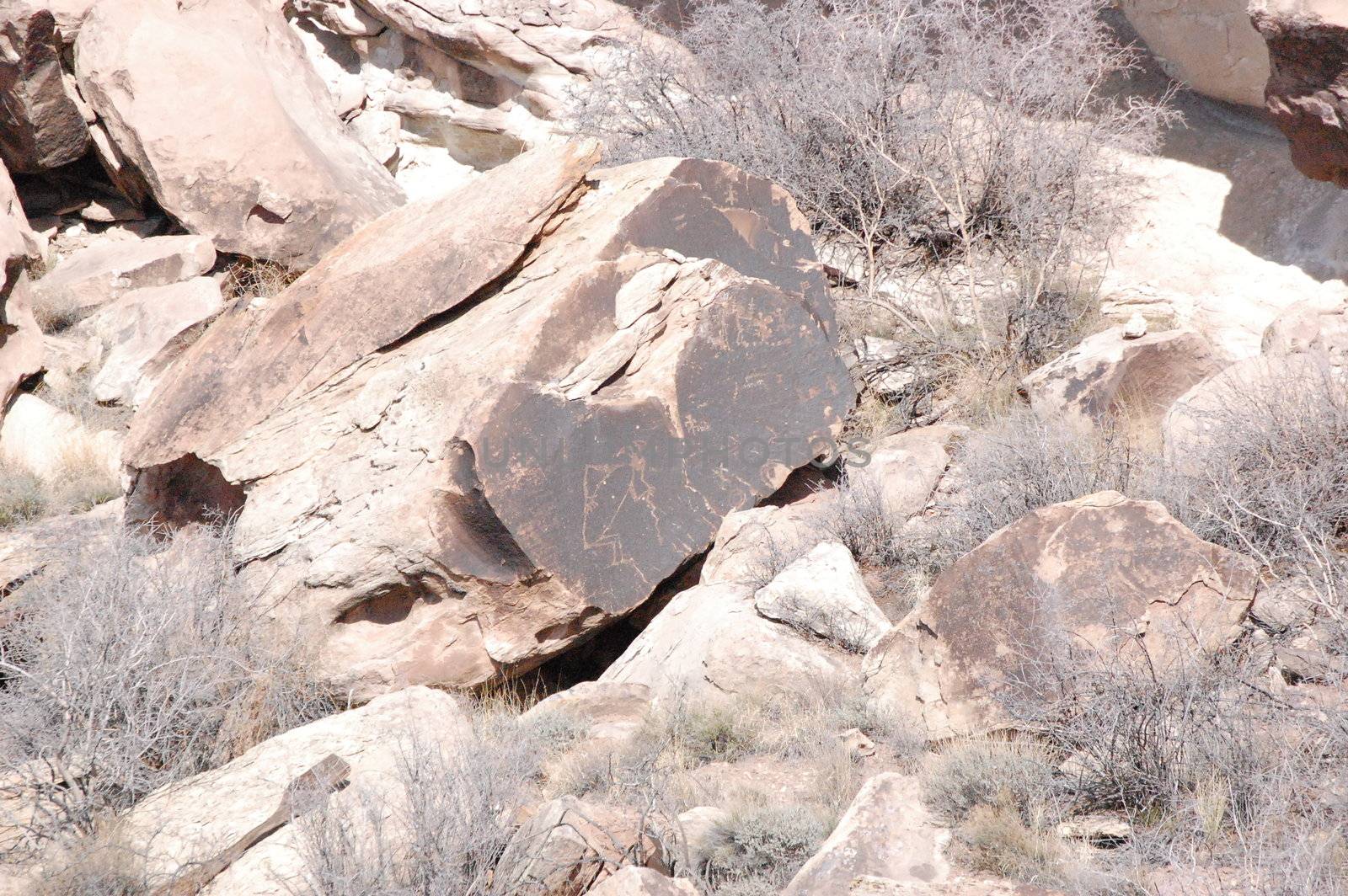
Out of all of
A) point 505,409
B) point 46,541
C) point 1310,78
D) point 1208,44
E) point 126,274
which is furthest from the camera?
point 126,274

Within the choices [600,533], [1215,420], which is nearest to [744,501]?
[600,533]

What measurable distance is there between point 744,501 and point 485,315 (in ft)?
5.27

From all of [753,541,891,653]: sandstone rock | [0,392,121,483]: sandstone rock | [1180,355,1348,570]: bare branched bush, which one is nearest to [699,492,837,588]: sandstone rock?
[753,541,891,653]: sandstone rock

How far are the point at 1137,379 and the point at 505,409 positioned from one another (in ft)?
11.1

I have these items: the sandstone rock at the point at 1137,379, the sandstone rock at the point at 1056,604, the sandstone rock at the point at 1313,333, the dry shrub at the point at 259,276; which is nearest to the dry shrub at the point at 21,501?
the dry shrub at the point at 259,276

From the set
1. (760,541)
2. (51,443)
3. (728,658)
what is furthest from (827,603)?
(51,443)

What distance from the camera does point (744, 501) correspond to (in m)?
5.02

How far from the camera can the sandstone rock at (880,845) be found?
8.71ft

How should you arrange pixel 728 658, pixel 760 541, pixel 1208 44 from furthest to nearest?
pixel 1208 44 → pixel 760 541 → pixel 728 658

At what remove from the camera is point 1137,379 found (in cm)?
544

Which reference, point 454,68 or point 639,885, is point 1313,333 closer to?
point 639,885

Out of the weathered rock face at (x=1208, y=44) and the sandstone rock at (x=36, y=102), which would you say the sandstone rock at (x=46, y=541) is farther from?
the weathered rock face at (x=1208, y=44)

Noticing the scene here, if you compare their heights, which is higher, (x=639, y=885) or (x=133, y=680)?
(x=639, y=885)

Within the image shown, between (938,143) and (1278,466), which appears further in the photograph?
(938,143)
